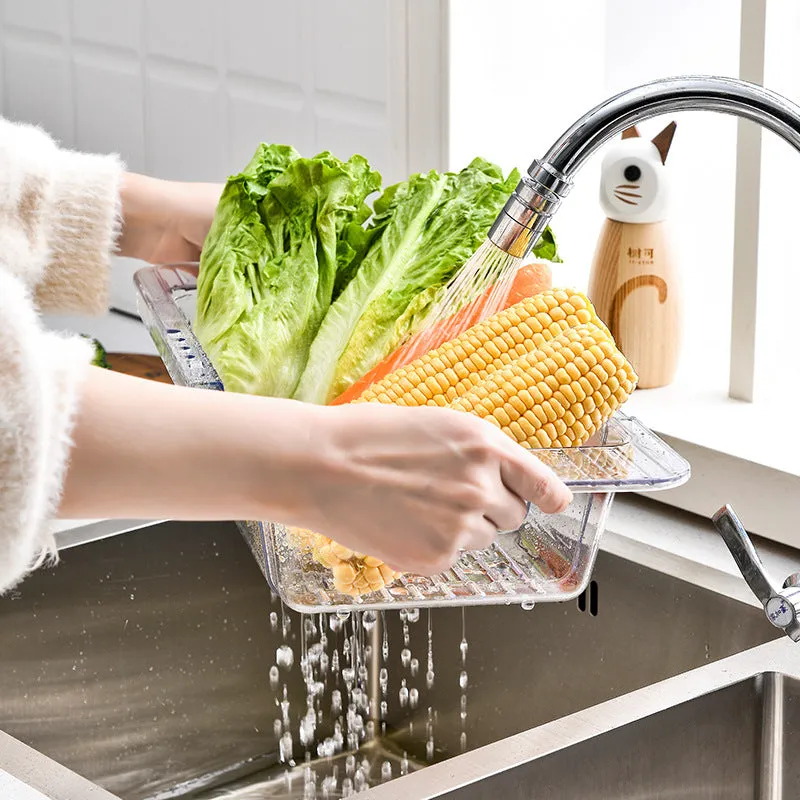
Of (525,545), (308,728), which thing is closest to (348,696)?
(308,728)

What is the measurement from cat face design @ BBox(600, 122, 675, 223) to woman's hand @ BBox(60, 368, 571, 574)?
674 mm

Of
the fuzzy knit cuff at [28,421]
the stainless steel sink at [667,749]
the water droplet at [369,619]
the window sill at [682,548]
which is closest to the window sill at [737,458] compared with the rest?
the window sill at [682,548]

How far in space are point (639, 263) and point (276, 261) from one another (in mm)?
429

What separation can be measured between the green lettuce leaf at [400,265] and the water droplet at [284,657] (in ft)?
1.24

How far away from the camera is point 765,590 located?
2.40ft

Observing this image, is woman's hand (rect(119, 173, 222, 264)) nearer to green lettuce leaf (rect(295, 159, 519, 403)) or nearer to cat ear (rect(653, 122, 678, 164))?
green lettuce leaf (rect(295, 159, 519, 403))

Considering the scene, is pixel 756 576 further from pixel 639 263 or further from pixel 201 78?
pixel 201 78

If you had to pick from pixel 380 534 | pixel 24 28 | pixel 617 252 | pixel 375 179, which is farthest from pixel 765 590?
pixel 24 28

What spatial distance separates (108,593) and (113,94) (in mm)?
929

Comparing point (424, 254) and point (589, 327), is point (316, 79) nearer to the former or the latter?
point (424, 254)

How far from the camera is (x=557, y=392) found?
2.26 feet

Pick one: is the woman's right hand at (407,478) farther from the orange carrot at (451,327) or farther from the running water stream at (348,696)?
the running water stream at (348,696)

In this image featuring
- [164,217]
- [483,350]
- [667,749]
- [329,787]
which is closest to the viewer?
[483,350]

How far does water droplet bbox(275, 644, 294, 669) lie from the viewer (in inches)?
45.6
